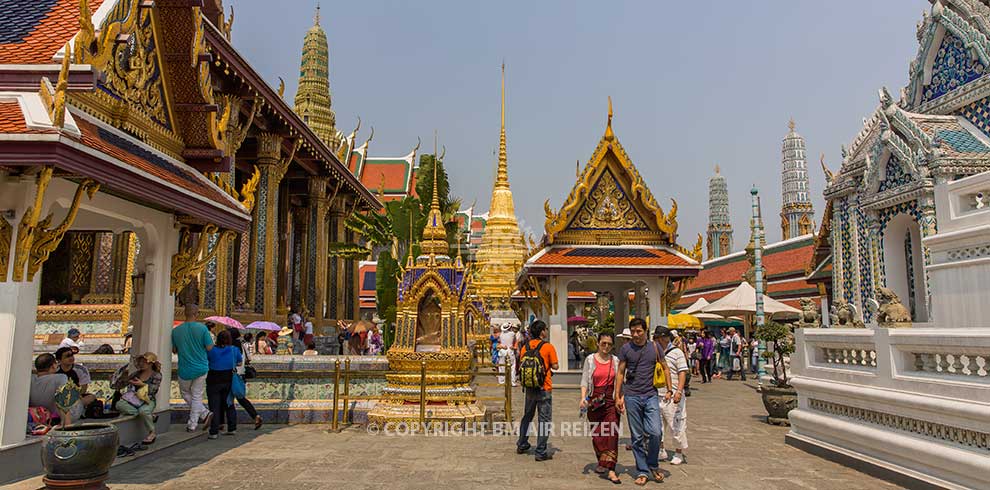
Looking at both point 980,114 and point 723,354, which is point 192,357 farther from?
point 723,354

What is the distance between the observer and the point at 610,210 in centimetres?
1619

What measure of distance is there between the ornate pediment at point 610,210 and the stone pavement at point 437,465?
718 cm

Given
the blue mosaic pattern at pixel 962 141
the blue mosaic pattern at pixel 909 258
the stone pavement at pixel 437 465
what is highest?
the blue mosaic pattern at pixel 962 141

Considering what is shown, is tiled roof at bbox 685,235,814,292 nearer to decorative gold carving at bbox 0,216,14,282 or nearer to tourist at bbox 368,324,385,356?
tourist at bbox 368,324,385,356

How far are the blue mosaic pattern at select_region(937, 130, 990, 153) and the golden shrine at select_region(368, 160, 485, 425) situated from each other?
29.3ft

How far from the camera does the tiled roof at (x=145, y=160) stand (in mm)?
5699

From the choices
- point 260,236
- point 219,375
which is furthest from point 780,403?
point 260,236

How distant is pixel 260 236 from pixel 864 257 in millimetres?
14837

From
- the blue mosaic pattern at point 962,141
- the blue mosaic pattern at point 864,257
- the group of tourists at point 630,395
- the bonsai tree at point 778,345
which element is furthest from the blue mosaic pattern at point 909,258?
the group of tourists at point 630,395

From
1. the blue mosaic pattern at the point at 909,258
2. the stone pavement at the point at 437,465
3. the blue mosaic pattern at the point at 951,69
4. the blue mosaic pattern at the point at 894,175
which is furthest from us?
the blue mosaic pattern at the point at 909,258

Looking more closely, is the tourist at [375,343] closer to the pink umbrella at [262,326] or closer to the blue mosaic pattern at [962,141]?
the pink umbrella at [262,326]

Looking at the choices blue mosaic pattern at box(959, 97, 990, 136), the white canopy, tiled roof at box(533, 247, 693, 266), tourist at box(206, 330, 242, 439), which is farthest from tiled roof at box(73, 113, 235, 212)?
the white canopy

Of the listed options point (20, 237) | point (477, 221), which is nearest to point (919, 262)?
point (20, 237)

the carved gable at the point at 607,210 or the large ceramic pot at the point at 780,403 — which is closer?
the large ceramic pot at the point at 780,403
